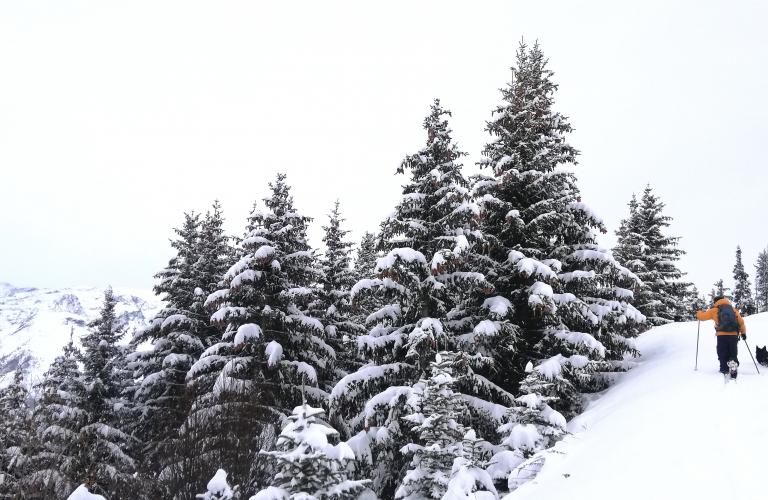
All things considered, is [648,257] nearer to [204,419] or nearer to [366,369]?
[366,369]

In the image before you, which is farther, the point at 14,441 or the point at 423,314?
the point at 14,441

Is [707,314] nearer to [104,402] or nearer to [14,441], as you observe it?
[104,402]

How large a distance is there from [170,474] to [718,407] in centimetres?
1274

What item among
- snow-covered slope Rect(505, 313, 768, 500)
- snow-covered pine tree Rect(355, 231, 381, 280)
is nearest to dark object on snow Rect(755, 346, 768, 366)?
snow-covered slope Rect(505, 313, 768, 500)

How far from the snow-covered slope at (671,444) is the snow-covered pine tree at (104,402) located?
52.0 ft

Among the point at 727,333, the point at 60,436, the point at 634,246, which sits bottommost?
the point at 60,436

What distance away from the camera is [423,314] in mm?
12750

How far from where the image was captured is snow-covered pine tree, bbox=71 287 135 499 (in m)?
16.5

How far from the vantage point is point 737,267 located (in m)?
50.4

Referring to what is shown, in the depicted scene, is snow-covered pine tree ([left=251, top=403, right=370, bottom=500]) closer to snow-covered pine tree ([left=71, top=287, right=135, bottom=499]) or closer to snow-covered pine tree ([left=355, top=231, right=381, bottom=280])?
snow-covered pine tree ([left=71, top=287, right=135, bottom=499])

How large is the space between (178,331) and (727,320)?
1974 centimetres

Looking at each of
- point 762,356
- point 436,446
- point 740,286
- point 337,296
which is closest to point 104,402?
point 337,296

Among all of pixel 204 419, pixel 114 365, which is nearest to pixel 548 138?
Answer: pixel 204 419

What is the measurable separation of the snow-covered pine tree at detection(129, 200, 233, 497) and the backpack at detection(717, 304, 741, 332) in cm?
1663
